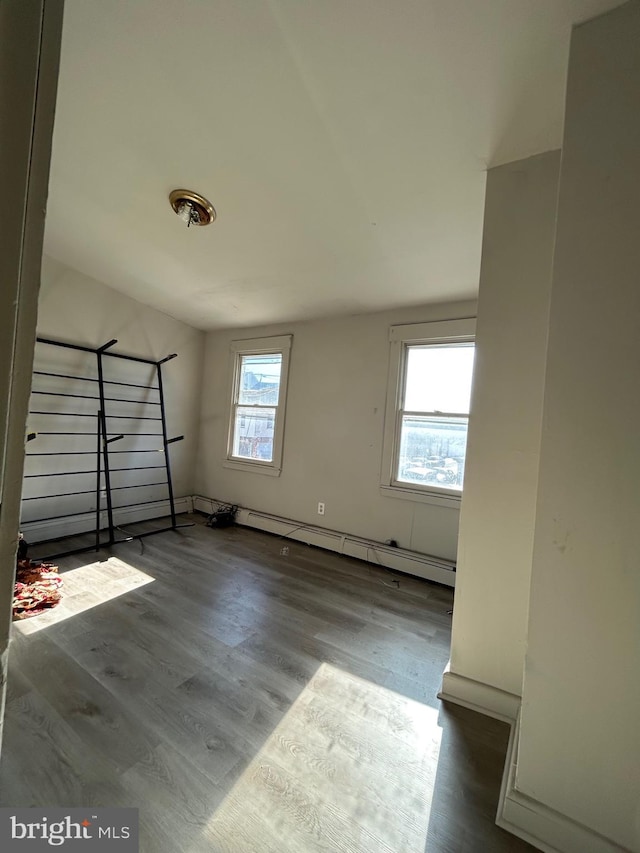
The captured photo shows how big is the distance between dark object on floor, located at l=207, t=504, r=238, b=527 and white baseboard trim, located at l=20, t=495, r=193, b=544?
508 millimetres

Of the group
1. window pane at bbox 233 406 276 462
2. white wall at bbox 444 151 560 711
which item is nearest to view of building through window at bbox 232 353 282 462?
window pane at bbox 233 406 276 462

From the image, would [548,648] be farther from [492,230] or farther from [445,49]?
[445,49]

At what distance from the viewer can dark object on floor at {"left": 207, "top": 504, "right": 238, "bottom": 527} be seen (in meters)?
3.65

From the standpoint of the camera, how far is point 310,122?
144 centimetres

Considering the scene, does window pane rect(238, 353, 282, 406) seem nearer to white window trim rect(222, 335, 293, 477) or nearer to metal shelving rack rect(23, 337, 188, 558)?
white window trim rect(222, 335, 293, 477)

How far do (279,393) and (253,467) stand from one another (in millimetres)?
847

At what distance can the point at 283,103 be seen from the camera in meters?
1.39

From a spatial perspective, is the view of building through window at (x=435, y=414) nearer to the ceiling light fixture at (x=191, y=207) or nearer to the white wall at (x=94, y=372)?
the ceiling light fixture at (x=191, y=207)

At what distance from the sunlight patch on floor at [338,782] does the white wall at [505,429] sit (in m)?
0.36

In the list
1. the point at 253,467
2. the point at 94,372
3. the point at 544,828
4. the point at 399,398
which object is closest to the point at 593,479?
the point at 544,828

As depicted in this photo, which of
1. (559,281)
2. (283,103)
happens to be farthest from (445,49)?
(559,281)

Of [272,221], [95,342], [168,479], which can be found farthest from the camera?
[168,479]

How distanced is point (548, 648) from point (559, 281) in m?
1.05

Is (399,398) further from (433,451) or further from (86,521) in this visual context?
(86,521)
